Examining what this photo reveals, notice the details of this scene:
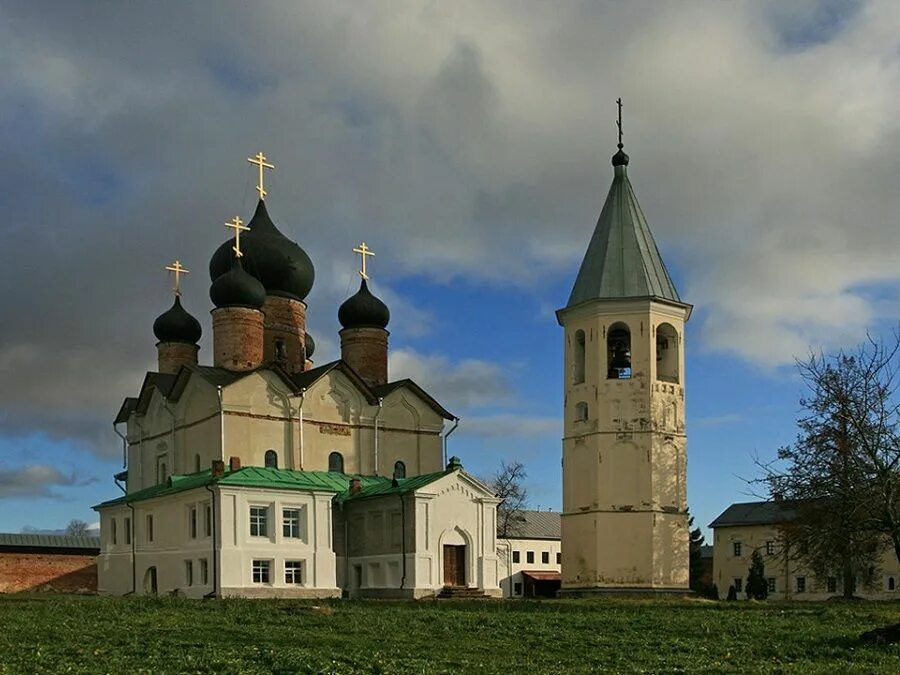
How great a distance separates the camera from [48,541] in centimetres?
4412

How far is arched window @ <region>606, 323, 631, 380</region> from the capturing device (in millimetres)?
34094

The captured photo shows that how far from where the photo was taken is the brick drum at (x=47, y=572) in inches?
1564

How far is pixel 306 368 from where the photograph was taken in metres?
42.5

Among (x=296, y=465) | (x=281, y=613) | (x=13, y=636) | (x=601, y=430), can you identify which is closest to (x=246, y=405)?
(x=296, y=465)

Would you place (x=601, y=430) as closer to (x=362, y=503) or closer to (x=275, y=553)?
(x=362, y=503)

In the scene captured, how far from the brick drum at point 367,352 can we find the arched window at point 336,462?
3.57m

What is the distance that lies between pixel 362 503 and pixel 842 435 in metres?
13.8

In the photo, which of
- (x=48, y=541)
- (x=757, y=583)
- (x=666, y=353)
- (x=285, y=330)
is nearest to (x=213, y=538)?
(x=285, y=330)

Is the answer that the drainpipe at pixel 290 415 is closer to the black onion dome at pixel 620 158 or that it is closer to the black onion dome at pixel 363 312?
the black onion dome at pixel 363 312

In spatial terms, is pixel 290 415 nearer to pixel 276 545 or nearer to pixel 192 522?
pixel 192 522

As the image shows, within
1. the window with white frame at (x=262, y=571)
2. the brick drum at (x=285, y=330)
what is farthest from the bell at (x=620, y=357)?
the window with white frame at (x=262, y=571)

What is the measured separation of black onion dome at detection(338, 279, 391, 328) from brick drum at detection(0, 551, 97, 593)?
1322 cm

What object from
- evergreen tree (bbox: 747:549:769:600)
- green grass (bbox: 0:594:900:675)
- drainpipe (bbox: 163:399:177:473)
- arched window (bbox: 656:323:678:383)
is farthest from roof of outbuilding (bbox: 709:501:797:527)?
green grass (bbox: 0:594:900:675)

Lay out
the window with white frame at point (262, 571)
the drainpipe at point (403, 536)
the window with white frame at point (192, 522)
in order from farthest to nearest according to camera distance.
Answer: the drainpipe at point (403, 536), the window with white frame at point (192, 522), the window with white frame at point (262, 571)
